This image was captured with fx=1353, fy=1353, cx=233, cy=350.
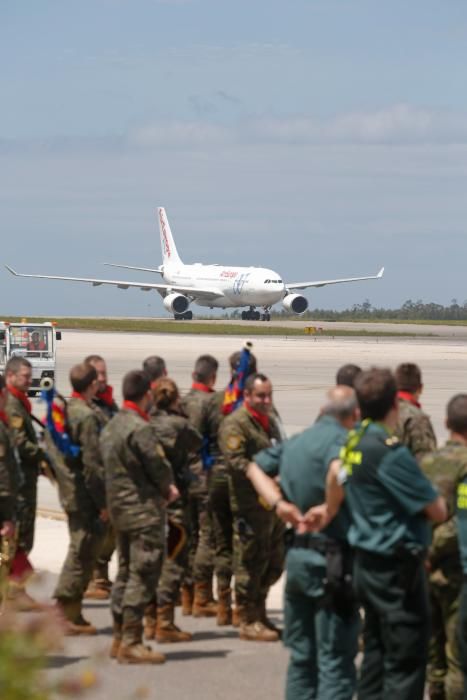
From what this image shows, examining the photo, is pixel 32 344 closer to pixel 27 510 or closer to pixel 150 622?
pixel 27 510

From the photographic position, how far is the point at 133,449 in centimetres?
859

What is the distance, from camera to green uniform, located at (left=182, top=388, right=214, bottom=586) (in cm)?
1049

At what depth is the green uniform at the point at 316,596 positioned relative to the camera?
22.1 feet

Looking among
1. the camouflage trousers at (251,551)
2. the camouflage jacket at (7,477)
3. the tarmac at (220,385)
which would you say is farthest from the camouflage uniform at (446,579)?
the camouflage jacket at (7,477)

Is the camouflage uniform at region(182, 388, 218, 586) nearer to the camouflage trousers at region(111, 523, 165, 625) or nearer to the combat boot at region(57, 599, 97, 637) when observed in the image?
the combat boot at region(57, 599, 97, 637)

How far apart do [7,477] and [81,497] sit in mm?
807

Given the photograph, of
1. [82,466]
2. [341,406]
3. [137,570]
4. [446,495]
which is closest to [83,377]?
[82,466]

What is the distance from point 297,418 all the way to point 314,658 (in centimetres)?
1818

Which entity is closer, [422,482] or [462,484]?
[422,482]

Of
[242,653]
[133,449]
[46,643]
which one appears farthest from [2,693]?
[242,653]

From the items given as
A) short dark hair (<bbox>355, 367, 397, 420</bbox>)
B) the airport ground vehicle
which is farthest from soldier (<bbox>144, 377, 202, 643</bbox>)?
the airport ground vehicle

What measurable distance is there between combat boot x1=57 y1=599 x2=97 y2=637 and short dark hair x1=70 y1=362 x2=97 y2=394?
1.51 m

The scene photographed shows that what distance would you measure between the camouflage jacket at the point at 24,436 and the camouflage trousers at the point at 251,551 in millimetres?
1670

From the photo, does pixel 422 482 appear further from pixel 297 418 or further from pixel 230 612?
pixel 297 418
